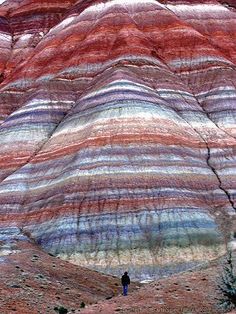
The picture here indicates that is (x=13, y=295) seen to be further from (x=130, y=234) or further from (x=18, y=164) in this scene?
(x=18, y=164)

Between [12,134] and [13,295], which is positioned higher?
[13,295]

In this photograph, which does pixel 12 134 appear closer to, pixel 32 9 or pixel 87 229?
pixel 87 229

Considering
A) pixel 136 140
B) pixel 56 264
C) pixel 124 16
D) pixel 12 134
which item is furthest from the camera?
pixel 124 16

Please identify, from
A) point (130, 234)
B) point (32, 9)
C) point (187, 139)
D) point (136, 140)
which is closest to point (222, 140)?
point (187, 139)

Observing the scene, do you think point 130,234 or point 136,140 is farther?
point 136,140

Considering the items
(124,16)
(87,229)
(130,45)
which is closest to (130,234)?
(87,229)

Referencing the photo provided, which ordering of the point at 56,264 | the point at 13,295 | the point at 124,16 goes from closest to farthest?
1. the point at 13,295
2. the point at 56,264
3. the point at 124,16
